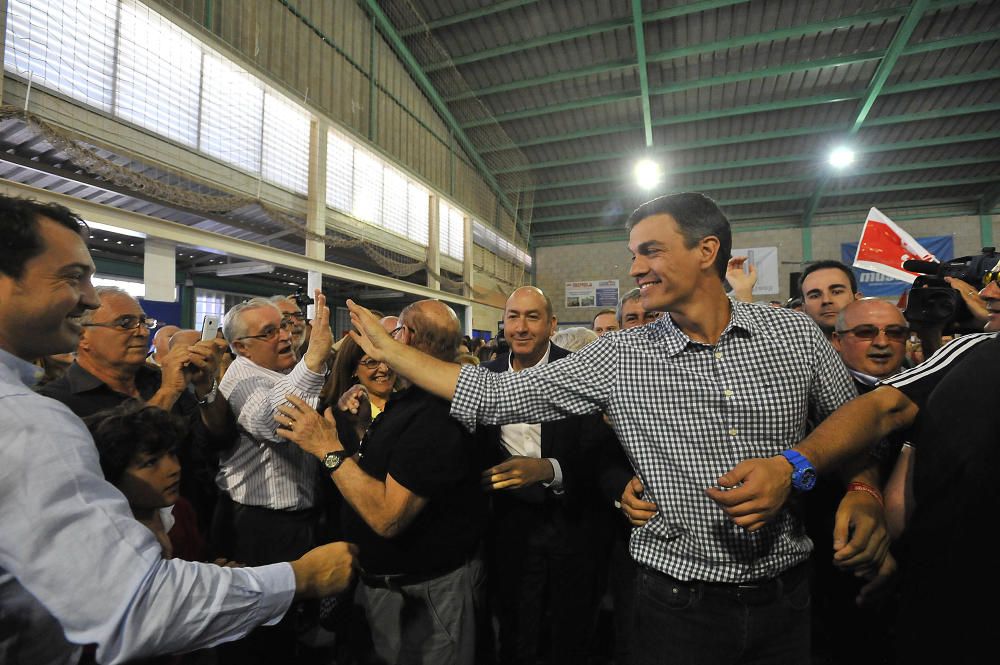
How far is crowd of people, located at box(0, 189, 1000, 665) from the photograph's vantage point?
2.58 feet

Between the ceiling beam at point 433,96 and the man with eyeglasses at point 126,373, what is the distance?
9.21m

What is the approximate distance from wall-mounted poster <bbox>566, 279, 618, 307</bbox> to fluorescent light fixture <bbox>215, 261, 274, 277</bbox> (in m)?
10.2

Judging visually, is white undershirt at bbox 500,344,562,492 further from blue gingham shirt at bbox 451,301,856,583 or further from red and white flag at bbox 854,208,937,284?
red and white flag at bbox 854,208,937,284

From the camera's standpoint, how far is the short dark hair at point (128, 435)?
50.1 inches

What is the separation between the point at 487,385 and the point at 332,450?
586 mm

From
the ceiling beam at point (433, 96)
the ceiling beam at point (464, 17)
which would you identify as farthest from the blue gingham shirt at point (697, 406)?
the ceiling beam at point (433, 96)

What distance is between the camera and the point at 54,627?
32.8 inches

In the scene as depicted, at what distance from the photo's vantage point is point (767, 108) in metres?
10.3

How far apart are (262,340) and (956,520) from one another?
250 cm

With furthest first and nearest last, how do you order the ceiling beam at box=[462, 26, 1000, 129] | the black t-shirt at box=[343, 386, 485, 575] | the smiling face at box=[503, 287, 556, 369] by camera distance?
the ceiling beam at box=[462, 26, 1000, 129] < the smiling face at box=[503, 287, 556, 369] < the black t-shirt at box=[343, 386, 485, 575]

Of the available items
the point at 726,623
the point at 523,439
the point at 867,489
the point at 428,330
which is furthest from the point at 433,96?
the point at 726,623

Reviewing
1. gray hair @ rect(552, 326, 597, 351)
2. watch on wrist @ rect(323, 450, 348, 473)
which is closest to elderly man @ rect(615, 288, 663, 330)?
gray hair @ rect(552, 326, 597, 351)

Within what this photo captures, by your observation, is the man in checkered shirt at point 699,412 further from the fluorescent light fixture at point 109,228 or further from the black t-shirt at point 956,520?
the fluorescent light fixture at point 109,228

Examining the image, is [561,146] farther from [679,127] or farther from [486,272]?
[486,272]
